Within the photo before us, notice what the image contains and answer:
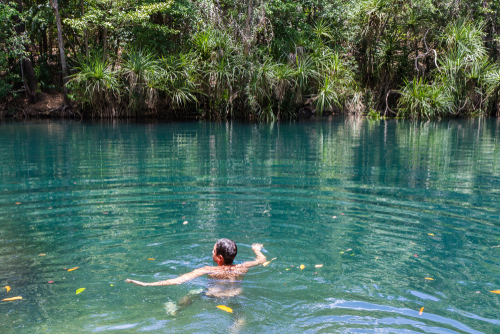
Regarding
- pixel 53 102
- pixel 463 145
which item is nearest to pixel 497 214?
pixel 463 145

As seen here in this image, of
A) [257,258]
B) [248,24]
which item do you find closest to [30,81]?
[248,24]

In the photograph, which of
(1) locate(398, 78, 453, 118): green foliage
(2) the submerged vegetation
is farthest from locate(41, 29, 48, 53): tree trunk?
(1) locate(398, 78, 453, 118): green foliage

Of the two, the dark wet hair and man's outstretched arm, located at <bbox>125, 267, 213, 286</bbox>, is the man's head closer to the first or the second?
the dark wet hair

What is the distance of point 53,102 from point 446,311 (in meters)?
23.5

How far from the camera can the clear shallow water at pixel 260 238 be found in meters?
3.48

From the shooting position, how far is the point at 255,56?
19.8 meters

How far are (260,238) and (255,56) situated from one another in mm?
15745

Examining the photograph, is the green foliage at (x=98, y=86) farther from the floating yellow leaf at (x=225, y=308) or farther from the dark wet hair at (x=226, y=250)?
the floating yellow leaf at (x=225, y=308)

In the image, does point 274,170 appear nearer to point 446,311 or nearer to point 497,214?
point 497,214

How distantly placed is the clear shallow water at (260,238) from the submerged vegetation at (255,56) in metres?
9.63

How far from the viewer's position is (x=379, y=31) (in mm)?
24203

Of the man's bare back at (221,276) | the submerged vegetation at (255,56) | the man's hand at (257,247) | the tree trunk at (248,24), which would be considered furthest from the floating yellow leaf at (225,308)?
the tree trunk at (248,24)

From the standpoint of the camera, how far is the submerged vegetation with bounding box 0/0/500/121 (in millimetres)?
19125

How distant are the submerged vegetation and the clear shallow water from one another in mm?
9633
